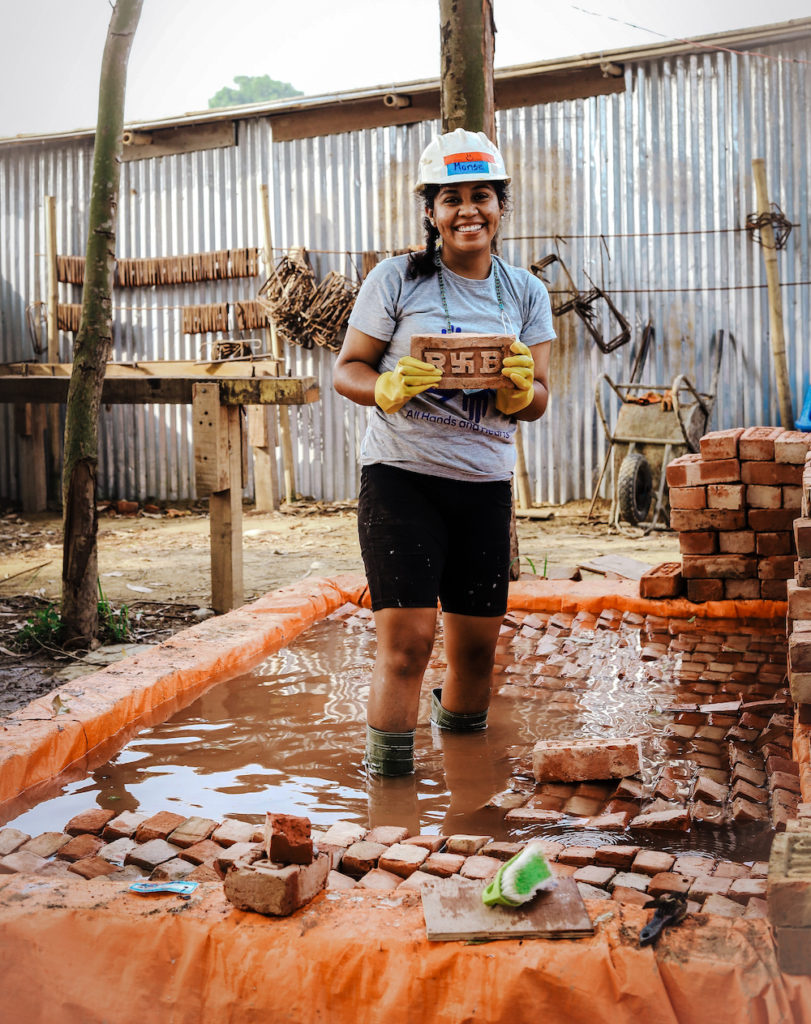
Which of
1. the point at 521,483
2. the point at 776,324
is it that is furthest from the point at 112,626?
the point at 776,324

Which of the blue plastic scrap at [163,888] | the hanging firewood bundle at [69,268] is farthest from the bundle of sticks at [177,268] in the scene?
the blue plastic scrap at [163,888]

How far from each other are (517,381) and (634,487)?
6706 millimetres

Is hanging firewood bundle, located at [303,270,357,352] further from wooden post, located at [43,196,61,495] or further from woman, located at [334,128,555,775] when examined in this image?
woman, located at [334,128,555,775]

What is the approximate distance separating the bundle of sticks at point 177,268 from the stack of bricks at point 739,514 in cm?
808

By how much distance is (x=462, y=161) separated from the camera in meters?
2.88

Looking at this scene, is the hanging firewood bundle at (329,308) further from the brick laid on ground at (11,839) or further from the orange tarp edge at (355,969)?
the orange tarp edge at (355,969)

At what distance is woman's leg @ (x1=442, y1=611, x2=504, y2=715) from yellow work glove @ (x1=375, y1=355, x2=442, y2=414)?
32.7 inches

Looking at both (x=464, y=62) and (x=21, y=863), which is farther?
(x=464, y=62)

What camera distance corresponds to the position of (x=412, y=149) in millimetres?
11328

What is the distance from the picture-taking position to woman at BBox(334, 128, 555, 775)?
2.92 metres

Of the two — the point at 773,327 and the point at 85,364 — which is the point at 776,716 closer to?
the point at 85,364

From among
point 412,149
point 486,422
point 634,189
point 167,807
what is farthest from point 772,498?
point 412,149

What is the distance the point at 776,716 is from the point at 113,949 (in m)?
2.33

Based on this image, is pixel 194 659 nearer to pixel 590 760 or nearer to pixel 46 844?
pixel 46 844
